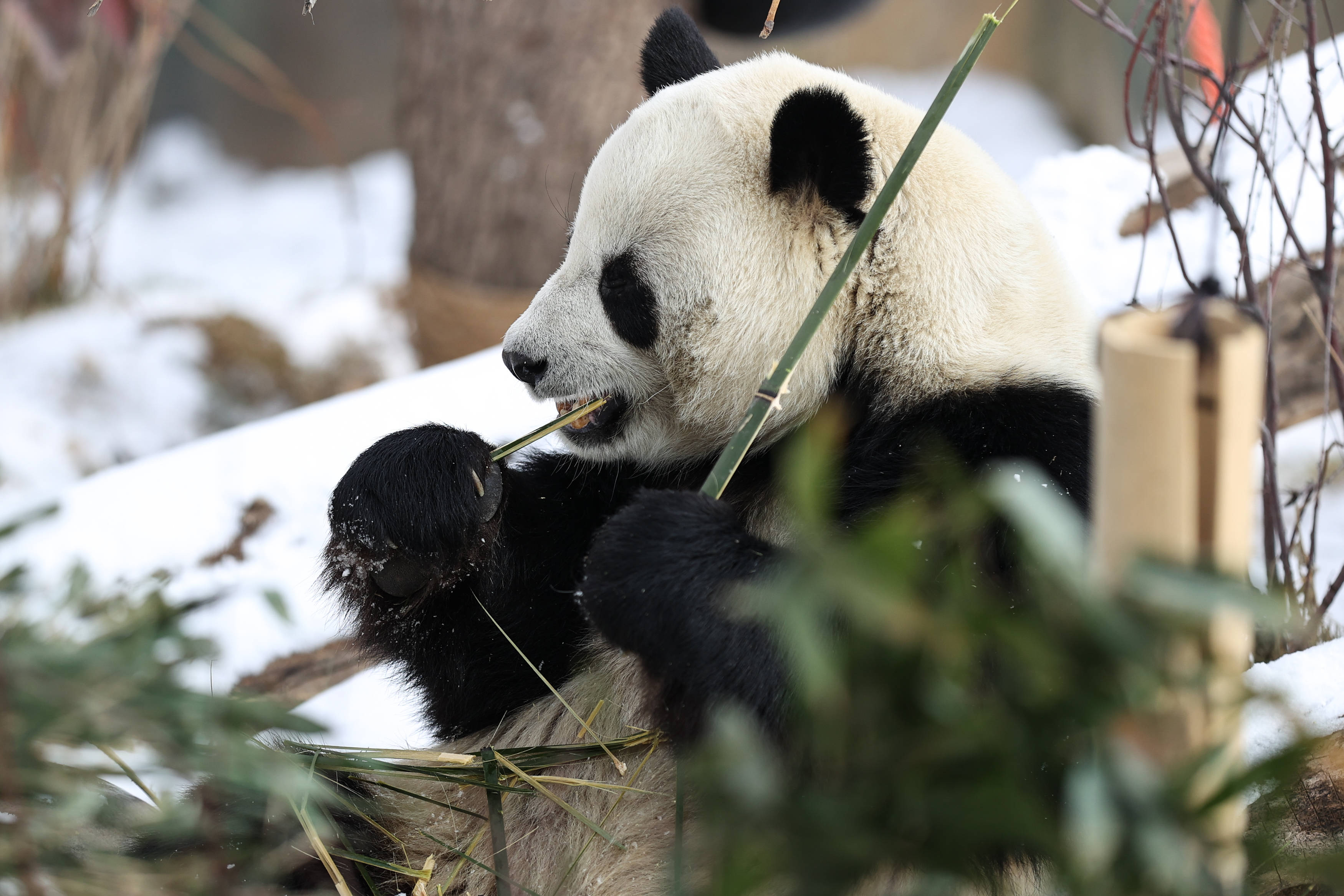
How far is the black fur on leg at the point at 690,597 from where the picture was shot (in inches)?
43.7

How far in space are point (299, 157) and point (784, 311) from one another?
8.20 metres

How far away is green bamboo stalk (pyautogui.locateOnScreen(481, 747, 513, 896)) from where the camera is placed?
1.43 metres

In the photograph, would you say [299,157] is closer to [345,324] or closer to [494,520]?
[345,324]

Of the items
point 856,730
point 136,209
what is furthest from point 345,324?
point 856,730

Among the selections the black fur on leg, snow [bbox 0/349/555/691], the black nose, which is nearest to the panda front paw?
the black nose

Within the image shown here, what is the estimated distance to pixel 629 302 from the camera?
4.91 ft

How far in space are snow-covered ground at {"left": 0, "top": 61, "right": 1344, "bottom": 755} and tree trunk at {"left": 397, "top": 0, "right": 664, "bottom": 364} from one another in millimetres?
843

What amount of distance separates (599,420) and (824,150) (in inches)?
19.0

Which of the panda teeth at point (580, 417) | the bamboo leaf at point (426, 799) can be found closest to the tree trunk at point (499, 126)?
the panda teeth at point (580, 417)

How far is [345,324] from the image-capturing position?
516cm

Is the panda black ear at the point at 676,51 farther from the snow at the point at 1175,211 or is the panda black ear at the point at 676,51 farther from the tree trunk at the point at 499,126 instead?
the tree trunk at the point at 499,126

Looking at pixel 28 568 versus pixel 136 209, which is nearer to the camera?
pixel 28 568

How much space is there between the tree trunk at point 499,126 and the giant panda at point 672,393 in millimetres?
2547

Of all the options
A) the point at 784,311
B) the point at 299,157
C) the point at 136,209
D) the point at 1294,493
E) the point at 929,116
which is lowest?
the point at 136,209
